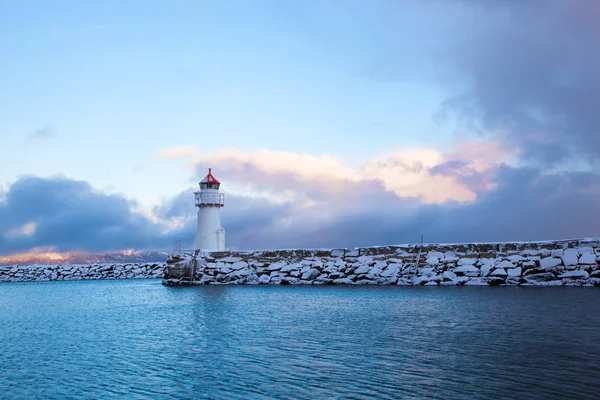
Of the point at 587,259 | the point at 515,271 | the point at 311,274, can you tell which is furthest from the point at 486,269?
the point at 311,274

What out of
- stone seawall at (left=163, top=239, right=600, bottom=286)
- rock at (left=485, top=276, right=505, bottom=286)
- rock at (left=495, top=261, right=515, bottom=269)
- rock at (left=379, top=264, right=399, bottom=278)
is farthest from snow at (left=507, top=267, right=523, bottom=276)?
rock at (left=379, top=264, right=399, bottom=278)

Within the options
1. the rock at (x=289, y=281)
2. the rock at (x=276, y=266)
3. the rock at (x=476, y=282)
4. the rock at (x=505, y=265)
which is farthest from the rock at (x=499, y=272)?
the rock at (x=276, y=266)

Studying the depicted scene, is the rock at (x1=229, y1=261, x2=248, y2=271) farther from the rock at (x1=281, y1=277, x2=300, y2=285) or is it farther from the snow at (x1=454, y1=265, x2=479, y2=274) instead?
the snow at (x1=454, y1=265, x2=479, y2=274)

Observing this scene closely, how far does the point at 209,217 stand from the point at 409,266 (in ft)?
61.5

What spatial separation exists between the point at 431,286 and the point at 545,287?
6.67 meters

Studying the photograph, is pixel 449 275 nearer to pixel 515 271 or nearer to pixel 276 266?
pixel 515 271

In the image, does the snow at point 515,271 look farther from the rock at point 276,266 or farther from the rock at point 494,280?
the rock at point 276,266

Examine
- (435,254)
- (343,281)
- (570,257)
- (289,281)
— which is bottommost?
(289,281)

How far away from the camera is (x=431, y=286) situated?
31141mm

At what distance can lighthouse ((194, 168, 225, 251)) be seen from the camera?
Result: 43062 mm

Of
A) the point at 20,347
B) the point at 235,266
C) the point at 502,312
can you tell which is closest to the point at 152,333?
the point at 20,347

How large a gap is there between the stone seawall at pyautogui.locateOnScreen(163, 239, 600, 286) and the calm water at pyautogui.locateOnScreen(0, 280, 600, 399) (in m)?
5.52

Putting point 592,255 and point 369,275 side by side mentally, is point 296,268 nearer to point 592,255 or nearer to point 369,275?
point 369,275

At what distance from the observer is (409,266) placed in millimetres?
33312
